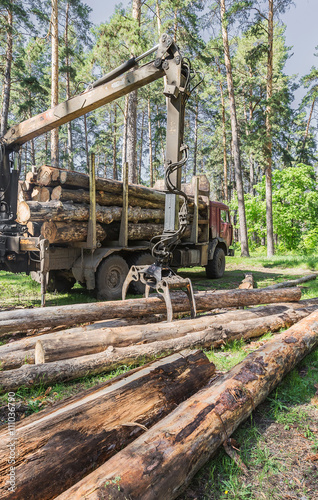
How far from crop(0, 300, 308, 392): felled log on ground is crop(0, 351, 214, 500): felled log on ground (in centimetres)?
76

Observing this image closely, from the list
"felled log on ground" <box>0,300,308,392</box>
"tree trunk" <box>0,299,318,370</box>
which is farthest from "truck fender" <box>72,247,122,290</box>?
"felled log on ground" <box>0,300,308,392</box>

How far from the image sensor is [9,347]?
3.54m

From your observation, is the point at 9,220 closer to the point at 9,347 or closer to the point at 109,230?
the point at 109,230

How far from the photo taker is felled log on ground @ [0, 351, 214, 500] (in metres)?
1.61

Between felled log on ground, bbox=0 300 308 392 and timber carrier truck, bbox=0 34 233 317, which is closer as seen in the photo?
felled log on ground, bbox=0 300 308 392

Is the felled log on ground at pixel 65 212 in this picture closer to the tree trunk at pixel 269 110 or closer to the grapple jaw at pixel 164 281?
the grapple jaw at pixel 164 281

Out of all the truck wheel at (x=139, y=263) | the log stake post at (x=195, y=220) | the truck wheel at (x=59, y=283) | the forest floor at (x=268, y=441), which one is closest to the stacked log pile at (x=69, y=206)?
the truck wheel at (x=139, y=263)

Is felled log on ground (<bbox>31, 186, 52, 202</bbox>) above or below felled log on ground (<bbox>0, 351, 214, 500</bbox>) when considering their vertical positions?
above

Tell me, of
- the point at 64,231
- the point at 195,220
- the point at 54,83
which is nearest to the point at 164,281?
the point at 64,231

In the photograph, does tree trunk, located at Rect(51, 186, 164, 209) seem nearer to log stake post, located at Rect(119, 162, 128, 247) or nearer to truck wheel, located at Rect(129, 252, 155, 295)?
log stake post, located at Rect(119, 162, 128, 247)

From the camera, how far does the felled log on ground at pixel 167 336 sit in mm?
3232

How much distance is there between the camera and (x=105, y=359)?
3.29 meters

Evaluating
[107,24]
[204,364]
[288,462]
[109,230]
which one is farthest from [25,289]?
[107,24]

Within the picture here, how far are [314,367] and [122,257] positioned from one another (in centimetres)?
482
